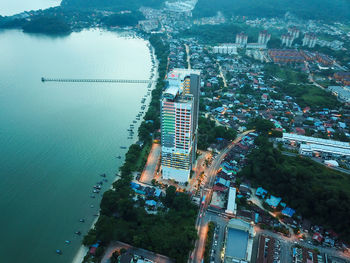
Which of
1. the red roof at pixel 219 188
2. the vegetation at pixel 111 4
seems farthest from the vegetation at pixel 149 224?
the vegetation at pixel 111 4

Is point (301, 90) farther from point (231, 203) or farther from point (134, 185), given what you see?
point (134, 185)

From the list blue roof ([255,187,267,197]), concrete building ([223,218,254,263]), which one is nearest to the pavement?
concrete building ([223,218,254,263])

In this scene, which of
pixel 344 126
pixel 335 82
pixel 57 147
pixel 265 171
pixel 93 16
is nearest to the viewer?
pixel 265 171

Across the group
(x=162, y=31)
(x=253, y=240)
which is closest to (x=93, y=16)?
(x=162, y=31)

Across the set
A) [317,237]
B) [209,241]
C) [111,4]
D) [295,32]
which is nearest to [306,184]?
[317,237]

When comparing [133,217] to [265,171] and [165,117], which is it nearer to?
[165,117]

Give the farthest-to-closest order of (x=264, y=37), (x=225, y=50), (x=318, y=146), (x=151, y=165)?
(x=264, y=37) < (x=225, y=50) < (x=318, y=146) < (x=151, y=165)

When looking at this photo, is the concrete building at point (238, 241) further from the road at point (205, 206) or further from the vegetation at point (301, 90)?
the vegetation at point (301, 90)
